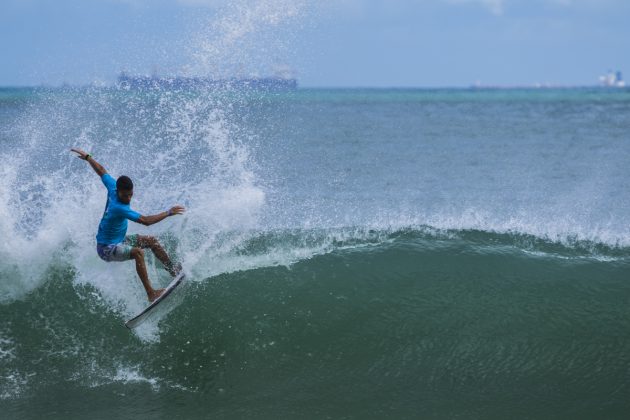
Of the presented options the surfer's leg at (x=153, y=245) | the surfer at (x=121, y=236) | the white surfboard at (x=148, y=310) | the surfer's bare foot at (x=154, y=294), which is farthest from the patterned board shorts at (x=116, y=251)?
the white surfboard at (x=148, y=310)

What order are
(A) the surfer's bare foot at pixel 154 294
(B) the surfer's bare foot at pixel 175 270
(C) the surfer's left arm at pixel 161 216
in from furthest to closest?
(B) the surfer's bare foot at pixel 175 270 < (A) the surfer's bare foot at pixel 154 294 < (C) the surfer's left arm at pixel 161 216

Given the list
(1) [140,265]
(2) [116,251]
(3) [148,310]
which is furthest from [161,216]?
(3) [148,310]

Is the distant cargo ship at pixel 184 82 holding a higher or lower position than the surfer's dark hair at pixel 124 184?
higher

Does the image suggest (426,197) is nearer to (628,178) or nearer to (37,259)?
(628,178)

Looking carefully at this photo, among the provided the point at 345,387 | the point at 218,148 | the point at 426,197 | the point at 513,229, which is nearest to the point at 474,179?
the point at 426,197

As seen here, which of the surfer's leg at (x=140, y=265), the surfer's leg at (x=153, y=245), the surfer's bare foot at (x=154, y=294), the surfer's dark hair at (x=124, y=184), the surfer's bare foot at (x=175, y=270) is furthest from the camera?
the surfer's bare foot at (x=175, y=270)

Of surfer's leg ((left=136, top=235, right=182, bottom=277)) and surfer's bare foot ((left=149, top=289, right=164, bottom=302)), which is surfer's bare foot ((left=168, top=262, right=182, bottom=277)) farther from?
surfer's bare foot ((left=149, top=289, right=164, bottom=302))

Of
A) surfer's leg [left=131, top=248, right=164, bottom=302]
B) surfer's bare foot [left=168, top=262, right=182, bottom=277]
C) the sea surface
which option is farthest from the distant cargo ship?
surfer's leg [left=131, top=248, right=164, bottom=302]

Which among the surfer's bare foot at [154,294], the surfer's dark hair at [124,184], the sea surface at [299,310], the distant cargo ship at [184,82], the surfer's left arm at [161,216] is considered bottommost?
the sea surface at [299,310]

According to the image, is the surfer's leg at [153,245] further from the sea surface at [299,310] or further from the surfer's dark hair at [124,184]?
Result: the surfer's dark hair at [124,184]

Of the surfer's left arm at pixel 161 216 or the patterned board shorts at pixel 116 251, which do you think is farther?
the patterned board shorts at pixel 116 251

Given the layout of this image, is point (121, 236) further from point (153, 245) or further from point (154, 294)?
point (154, 294)

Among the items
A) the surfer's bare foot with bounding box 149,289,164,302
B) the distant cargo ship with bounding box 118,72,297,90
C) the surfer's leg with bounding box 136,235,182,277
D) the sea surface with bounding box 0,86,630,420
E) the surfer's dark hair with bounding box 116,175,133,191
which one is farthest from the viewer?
the distant cargo ship with bounding box 118,72,297,90

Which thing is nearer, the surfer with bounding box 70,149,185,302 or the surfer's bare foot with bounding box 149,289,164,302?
the surfer with bounding box 70,149,185,302
